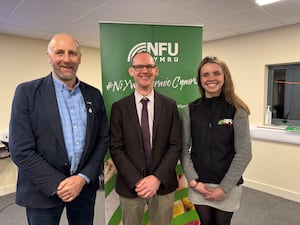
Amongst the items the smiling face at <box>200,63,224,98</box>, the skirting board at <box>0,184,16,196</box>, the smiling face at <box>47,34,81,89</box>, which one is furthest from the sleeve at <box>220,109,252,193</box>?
the skirting board at <box>0,184,16,196</box>

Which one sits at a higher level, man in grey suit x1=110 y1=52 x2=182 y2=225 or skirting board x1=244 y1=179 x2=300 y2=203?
man in grey suit x1=110 y1=52 x2=182 y2=225

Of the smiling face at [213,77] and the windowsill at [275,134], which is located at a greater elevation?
the smiling face at [213,77]

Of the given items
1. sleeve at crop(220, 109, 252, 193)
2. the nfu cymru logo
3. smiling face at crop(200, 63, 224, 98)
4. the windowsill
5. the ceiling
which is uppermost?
the ceiling

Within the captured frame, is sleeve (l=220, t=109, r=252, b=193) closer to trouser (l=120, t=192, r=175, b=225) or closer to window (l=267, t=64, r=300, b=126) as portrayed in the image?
trouser (l=120, t=192, r=175, b=225)

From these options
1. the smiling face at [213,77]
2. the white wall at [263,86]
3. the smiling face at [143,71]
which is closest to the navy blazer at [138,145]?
the smiling face at [143,71]

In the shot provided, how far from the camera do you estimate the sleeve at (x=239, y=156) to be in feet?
4.78

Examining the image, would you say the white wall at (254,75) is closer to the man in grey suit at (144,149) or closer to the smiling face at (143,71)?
the man in grey suit at (144,149)

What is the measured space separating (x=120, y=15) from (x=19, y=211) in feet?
9.54

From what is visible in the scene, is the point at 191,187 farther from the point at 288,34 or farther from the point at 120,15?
the point at 288,34

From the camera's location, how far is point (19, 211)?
3000 mm

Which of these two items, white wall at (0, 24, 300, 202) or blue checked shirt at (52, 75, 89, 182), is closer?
blue checked shirt at (52, 75, 89, 182)

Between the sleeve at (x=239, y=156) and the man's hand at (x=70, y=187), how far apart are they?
3.06ft

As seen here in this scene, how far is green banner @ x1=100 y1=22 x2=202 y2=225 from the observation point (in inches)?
77.0

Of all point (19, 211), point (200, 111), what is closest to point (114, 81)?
point (200, 111)
